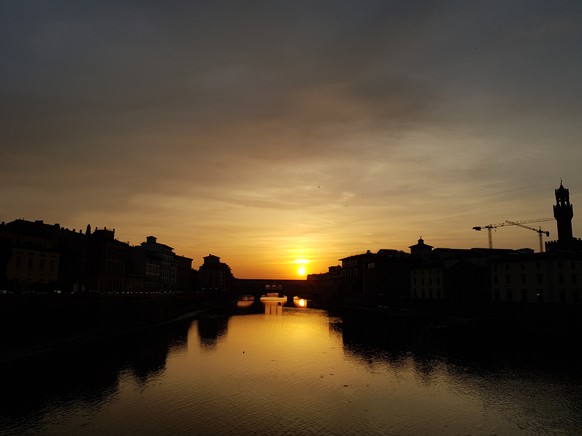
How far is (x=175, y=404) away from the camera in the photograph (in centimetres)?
4059

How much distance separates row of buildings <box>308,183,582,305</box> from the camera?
93500mm

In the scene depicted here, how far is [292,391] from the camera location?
4578 centimetres

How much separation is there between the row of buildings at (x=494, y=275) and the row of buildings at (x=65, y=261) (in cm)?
8615

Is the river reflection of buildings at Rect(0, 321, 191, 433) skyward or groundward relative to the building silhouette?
groundward

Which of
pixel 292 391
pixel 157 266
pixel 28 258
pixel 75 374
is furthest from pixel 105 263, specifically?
pixel 292 391

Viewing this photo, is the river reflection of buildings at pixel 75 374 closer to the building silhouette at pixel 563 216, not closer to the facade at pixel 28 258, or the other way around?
the facade at pixel 28 258

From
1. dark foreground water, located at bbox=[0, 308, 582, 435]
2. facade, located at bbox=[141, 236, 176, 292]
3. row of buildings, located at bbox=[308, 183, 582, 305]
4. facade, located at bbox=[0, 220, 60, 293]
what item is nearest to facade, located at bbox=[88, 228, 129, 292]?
facade, located at bbox=[0, 220, 60, 293]

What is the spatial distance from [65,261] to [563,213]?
147m

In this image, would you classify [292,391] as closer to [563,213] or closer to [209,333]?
[209,333]

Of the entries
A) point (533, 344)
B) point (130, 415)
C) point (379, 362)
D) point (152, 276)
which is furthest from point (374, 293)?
point (130, 415)

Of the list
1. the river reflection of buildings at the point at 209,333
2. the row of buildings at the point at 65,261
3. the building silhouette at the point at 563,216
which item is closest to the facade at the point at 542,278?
the building silhouette at the point at 563,216

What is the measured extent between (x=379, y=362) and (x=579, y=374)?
2361cm

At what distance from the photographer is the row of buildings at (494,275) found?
93500 millimetres

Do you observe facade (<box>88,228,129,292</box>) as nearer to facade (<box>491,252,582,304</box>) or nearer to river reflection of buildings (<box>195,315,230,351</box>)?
river reflection of buildings (<box>195,315,230,351</box>)
